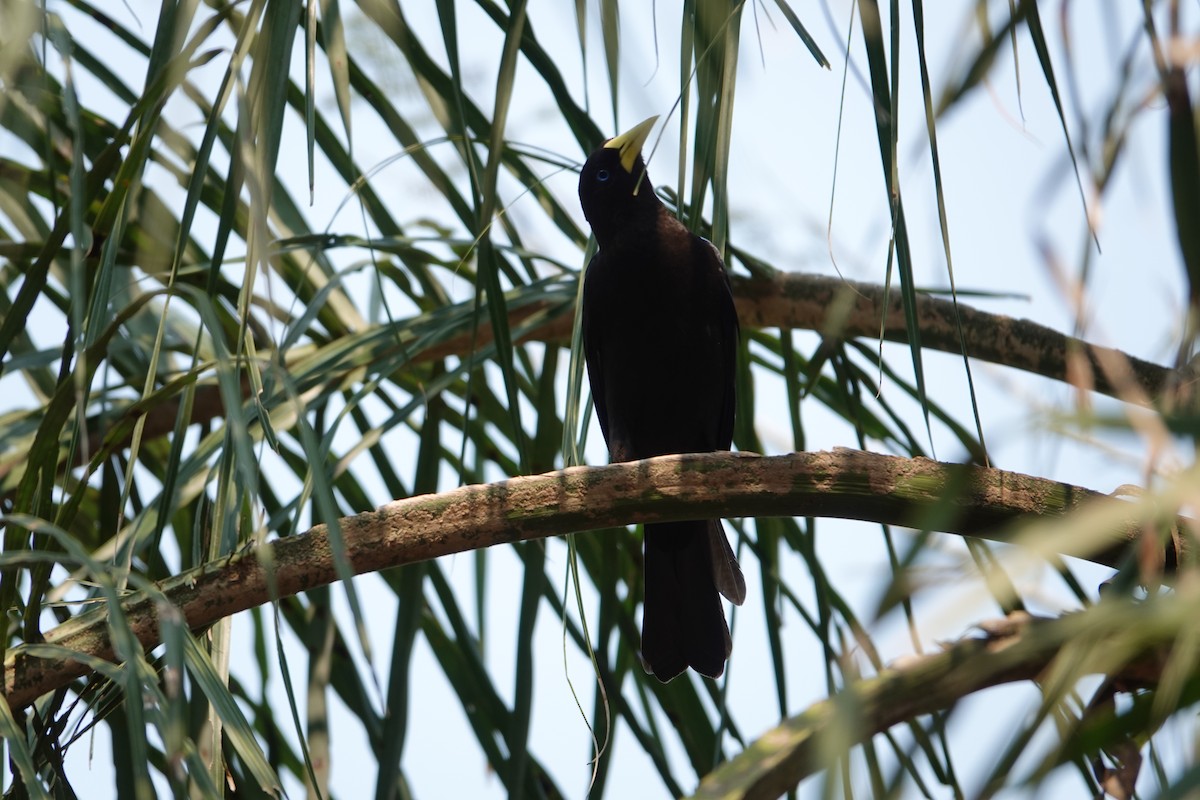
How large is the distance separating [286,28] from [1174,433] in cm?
72

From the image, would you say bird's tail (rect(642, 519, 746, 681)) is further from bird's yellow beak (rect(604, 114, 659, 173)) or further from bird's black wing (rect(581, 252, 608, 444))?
bird's yellow beak (rect(604, 114, 659, 173))

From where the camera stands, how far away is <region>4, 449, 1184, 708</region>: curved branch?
1198 mm

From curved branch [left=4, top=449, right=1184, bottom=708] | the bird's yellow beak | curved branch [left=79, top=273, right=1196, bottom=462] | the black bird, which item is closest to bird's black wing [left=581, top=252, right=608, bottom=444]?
the black bird

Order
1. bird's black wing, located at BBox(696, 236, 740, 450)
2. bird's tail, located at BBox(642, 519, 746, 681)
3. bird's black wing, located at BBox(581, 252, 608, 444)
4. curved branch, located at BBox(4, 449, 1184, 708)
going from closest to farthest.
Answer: curved branch, located at BBox(4, 449, 1184, 708)
bird's tail, located at BBox(642, 519, 746, 681)
bird's black wing, located at BBox(696, 236, 740, 450)
bird's black wing, located at BBox(581, 252, 608, 444)

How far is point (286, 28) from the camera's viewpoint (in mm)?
951

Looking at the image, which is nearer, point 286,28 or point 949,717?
point 949,717

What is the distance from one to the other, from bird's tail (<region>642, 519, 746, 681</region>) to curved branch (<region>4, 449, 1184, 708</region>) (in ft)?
3.01

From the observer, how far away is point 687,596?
2352mm

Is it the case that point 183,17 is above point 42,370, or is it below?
below

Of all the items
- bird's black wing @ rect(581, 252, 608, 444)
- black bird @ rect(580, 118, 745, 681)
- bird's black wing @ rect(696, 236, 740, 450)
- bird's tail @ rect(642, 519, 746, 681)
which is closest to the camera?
bird's tail @ rect(642, 519, 746, 681)

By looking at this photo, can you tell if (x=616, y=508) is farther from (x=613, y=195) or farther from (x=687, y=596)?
(x=613, y=195)

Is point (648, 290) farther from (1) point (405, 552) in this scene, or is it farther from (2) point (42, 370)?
(1) point (405, 552)

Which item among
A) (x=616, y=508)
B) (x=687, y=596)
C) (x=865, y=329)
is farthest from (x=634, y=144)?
(x=616, y=508)

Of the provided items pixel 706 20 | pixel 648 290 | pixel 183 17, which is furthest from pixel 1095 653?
pixel 648 290
